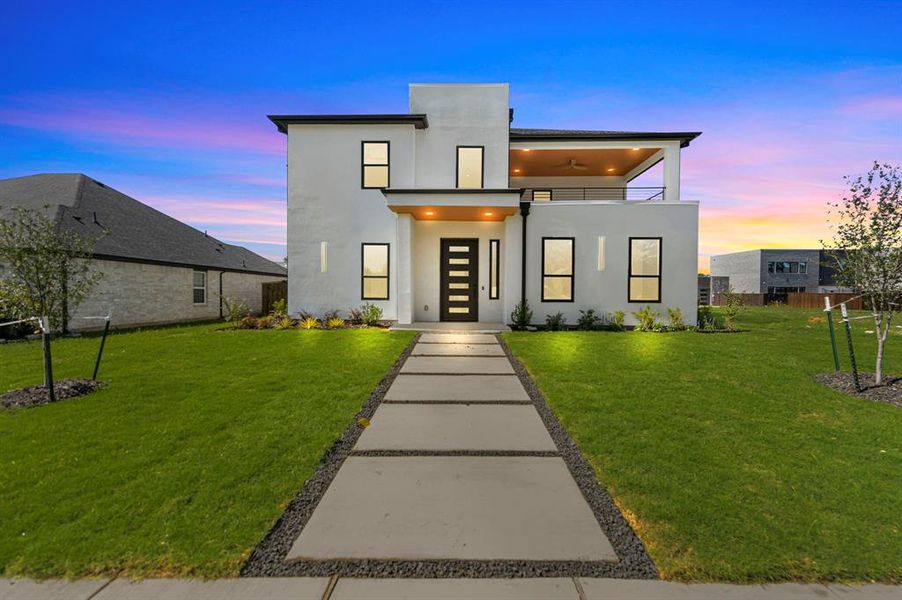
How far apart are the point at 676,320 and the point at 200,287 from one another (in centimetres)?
1986

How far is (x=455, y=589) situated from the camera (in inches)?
84.5

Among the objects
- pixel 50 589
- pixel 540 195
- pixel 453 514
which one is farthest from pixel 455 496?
pixel 540 195

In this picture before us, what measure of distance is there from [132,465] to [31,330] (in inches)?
486

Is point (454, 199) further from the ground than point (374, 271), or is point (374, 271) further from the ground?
point (454, 199)

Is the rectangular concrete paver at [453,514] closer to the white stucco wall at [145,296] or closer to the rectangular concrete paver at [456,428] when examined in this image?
the rectangular concrete paver at [456,428]

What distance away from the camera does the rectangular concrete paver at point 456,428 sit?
4105 mm

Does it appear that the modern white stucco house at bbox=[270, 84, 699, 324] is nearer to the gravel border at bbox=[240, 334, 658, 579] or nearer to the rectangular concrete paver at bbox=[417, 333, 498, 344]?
the rectangular concrete paver at bbox=[417, 333, 498, 344]

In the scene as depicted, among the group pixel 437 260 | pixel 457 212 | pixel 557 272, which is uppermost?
pixel 457 212

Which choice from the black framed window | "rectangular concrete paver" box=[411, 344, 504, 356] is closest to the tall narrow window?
"rectangular concrete paver" box=[411, 344, 504, 356]

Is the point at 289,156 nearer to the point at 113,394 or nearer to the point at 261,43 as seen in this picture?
the point at 261,43

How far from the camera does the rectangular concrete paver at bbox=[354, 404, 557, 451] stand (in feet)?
13.5

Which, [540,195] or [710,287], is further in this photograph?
[710,287]

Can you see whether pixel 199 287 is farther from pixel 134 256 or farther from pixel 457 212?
pixel 457 212

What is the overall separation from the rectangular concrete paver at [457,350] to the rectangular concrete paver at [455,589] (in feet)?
20.1
